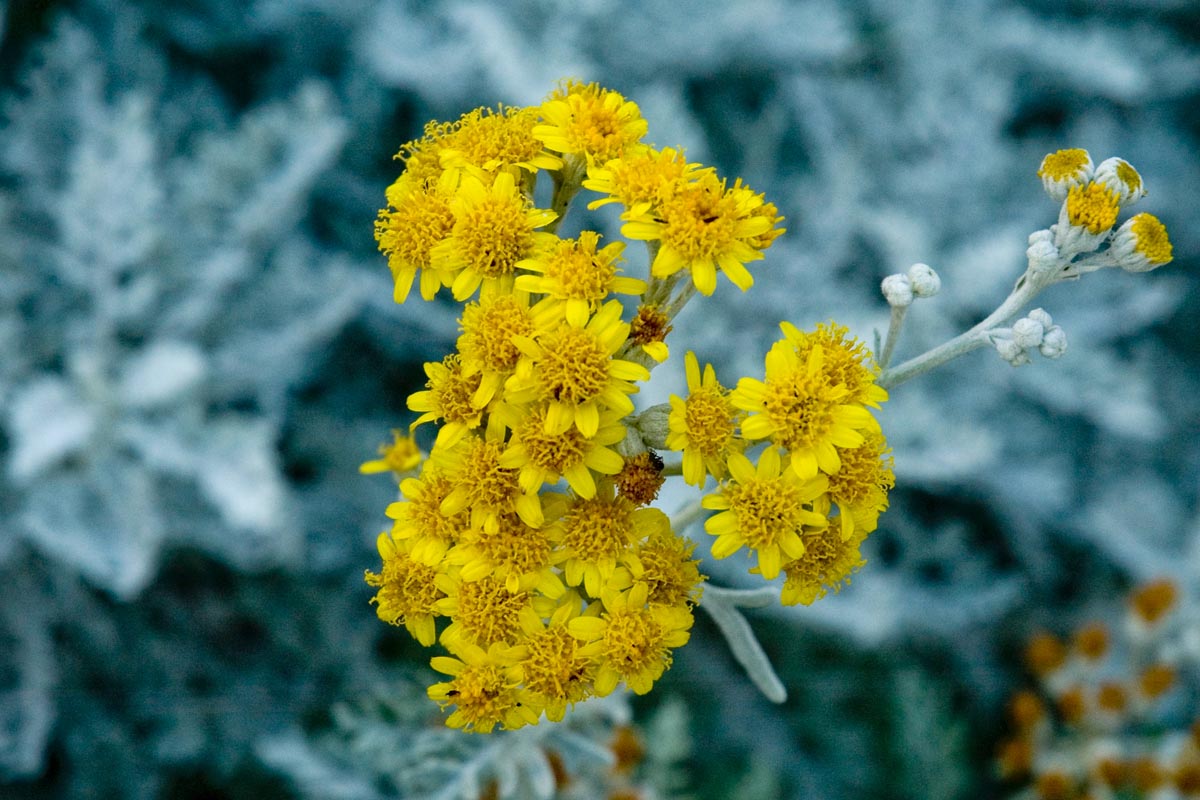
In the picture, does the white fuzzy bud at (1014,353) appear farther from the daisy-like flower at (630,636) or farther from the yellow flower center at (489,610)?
the yellow flower center at (489,610)

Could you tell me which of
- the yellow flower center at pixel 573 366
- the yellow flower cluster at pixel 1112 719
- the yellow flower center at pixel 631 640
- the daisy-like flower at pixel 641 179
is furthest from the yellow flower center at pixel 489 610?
the yellow flower cluster at pixel 1112 719

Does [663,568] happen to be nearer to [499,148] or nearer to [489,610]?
[489,610]

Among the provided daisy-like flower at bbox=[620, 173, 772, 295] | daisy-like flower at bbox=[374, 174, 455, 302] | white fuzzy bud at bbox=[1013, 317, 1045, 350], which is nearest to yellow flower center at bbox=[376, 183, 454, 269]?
daisy-like flower at bbox=[374, 174, 455, 302]

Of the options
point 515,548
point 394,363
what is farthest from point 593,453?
point 394,363

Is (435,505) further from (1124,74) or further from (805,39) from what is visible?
(1124,74)

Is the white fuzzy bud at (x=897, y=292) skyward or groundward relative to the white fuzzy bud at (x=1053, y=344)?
skyward

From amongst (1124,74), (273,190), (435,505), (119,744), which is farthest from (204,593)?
(1124,74)
